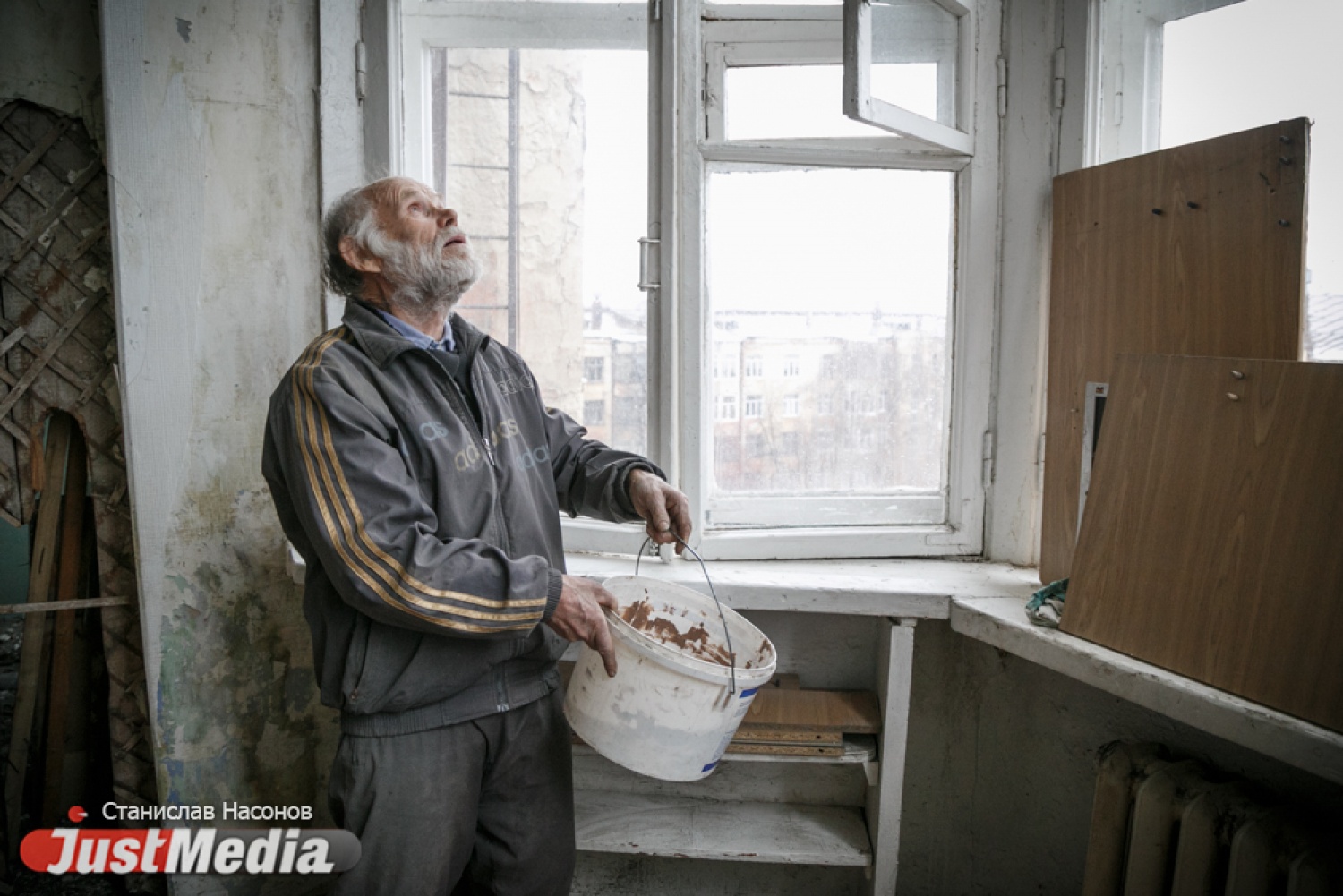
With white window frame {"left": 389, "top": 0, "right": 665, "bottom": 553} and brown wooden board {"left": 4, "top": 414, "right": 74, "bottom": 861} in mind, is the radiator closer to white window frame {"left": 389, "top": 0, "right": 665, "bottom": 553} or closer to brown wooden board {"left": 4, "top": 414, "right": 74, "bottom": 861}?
white window frame {"left": 389, "top": 0, "right": 665, "bottom": 553}

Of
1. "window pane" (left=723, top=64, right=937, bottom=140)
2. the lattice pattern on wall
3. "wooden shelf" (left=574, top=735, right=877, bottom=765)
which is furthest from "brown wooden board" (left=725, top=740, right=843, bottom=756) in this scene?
the lattice pattern on wall

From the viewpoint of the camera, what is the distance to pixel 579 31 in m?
2.02

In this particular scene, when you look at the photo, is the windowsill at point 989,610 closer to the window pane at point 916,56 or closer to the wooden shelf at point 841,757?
the wooden shelf at point 841,757

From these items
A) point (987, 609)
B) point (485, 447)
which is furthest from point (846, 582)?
point (485, 447)

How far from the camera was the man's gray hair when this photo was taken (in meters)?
1.60

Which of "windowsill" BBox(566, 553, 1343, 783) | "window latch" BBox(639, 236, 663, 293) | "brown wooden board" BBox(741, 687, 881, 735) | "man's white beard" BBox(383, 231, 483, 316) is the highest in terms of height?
"window latch" BBox(639, 236, 663, 293)

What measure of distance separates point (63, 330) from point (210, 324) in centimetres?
38

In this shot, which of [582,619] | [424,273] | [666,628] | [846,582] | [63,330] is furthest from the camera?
[63,330]

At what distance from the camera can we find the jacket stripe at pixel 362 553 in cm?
126

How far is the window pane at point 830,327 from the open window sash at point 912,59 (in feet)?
0.48

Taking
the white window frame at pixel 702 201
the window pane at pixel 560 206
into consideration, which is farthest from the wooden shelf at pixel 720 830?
the window pane at pixel 560 206

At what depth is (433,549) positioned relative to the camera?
1.29 metres

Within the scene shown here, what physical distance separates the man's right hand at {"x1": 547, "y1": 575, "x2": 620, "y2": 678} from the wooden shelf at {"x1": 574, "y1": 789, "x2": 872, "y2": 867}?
653 mm

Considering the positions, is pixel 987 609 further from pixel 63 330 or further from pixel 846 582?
pixel 63 330
